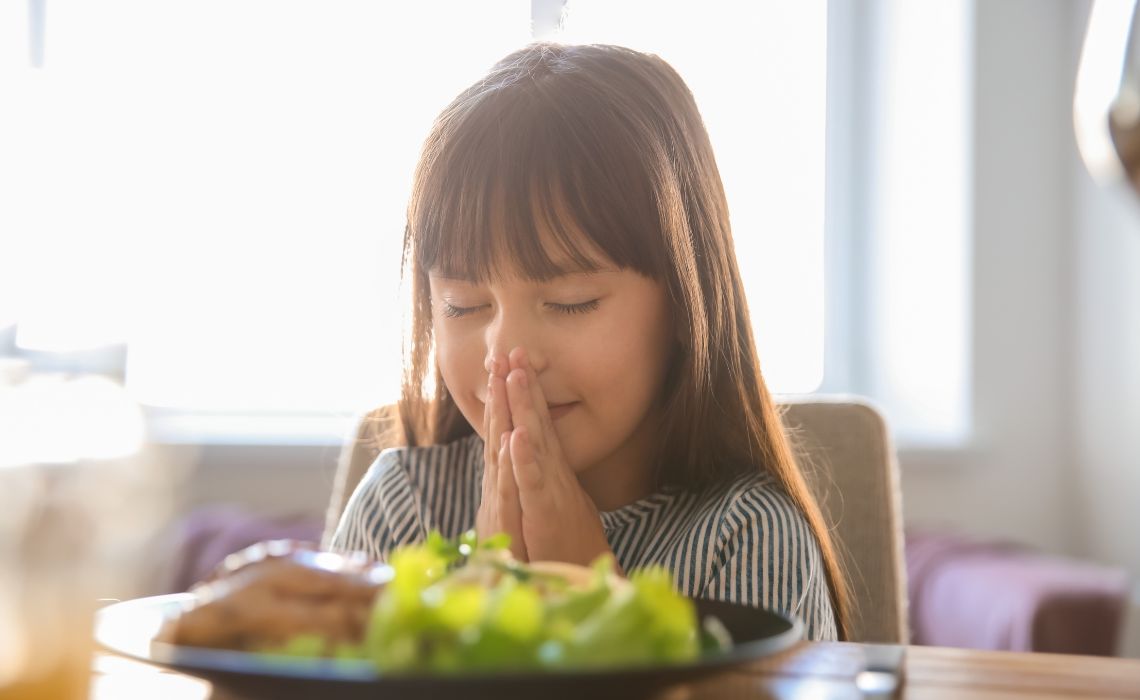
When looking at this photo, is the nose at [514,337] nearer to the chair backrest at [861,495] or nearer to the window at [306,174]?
the chair backrest at [861,495]

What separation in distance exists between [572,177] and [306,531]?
1.25m

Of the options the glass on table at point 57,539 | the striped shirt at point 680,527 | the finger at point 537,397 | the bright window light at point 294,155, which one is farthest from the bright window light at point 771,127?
the glass on table at point 57,539

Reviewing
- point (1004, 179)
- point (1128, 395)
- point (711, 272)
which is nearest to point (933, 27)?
point (1004, 179)

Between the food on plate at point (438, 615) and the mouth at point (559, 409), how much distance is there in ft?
1.78

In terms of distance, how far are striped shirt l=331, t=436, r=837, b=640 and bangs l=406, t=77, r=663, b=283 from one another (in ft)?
0.79

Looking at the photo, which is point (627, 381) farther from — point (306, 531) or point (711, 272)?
point (306, 531)

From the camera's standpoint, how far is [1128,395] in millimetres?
2229

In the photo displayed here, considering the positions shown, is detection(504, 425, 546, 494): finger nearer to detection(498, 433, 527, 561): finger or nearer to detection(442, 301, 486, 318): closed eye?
detection(498, 433, 527, 561): finger

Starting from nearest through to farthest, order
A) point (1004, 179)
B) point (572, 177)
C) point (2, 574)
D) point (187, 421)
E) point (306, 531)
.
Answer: point (2, 574) < point (572, 177) < point (306, 531) < point (1004, 179) < point (187, 421)

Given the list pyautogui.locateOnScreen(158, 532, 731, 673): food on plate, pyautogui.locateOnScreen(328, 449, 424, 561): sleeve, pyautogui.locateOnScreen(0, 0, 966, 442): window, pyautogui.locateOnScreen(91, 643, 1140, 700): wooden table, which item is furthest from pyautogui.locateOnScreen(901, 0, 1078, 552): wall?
pyautogui.locateOnScreen(158, 532, 731, 673): food on plate

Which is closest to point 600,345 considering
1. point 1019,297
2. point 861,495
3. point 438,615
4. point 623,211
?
point 623,211

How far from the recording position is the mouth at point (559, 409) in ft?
3.93

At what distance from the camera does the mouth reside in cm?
120

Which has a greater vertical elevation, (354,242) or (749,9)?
(749,9)
